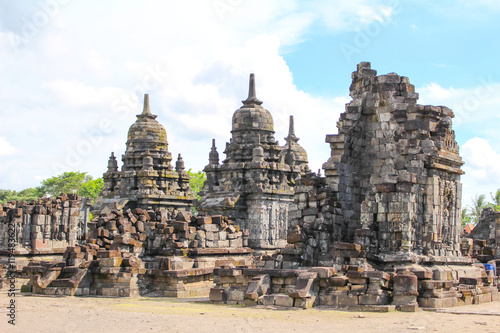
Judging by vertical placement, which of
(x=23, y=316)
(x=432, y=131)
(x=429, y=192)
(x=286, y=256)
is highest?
(x=432, y=131)

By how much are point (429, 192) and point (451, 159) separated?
124 cm

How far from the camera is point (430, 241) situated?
16500 millimetres

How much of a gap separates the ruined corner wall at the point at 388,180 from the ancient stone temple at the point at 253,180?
14.8 meters

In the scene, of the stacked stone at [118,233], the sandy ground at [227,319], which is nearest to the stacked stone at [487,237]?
the sandy ground at [227,319]

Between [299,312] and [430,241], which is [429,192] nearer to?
[430,241]

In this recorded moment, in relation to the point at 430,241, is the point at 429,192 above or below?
above

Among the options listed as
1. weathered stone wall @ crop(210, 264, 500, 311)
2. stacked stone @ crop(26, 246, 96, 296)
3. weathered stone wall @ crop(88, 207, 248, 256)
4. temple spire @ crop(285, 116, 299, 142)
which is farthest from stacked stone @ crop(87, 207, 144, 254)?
temple spire @ crop(285, 116, 299, 142)

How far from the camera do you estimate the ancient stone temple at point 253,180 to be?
108 ft

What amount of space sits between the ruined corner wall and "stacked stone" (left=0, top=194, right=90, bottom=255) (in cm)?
1132

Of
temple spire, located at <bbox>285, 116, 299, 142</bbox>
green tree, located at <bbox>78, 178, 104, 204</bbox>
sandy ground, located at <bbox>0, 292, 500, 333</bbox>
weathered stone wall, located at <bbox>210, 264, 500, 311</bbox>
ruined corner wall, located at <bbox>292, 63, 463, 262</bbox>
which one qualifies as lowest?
sandy ground, located at <bbox>0, 292, 500, 333</bbox>

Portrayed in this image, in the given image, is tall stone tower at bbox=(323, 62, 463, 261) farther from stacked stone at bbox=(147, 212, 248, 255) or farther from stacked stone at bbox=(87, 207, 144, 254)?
stacked stone at bbox=(87, 207, 144, 254)

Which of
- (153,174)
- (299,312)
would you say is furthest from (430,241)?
(153,174)

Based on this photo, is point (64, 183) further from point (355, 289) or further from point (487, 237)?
point (355, 289)

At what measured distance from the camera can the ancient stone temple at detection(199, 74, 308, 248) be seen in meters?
32.8
